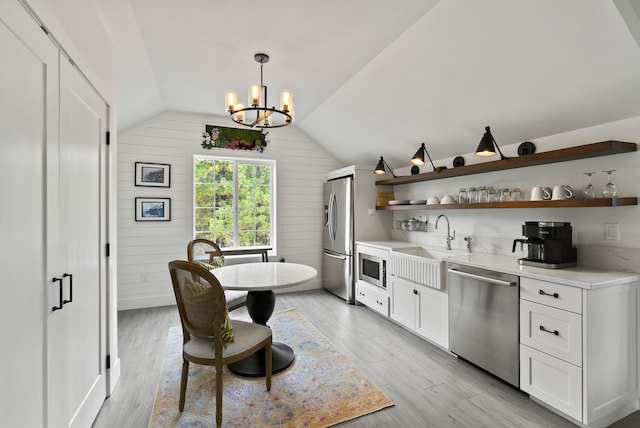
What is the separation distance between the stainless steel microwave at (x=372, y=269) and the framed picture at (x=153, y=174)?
293 centimetres

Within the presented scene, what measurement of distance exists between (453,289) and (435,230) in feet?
4.36

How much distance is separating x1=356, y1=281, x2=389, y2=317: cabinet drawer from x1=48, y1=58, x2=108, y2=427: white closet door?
2.84 m

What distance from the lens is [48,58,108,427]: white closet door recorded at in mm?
1564

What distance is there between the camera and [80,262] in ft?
6.06

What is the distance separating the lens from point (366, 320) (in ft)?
12.9

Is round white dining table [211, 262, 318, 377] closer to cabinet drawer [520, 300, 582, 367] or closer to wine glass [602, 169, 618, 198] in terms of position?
cabinet drawer [520, 300, 582, 367]

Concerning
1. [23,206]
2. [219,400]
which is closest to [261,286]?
[219,400]

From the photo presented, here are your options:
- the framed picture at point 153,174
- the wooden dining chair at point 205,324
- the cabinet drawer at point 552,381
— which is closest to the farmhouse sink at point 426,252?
the cabinet drawer at point 552,381

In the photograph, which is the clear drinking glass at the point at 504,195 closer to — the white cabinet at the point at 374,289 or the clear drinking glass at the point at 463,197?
the clear drinking glass at the point at 463,197

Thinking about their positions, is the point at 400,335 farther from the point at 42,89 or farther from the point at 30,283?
the point at 42,89

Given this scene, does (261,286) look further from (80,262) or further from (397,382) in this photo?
(397,382)

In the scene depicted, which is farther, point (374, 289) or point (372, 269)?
point (372, 269)

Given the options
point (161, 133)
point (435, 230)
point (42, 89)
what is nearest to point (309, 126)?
point (161, 133)

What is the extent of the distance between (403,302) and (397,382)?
1.16 metres
